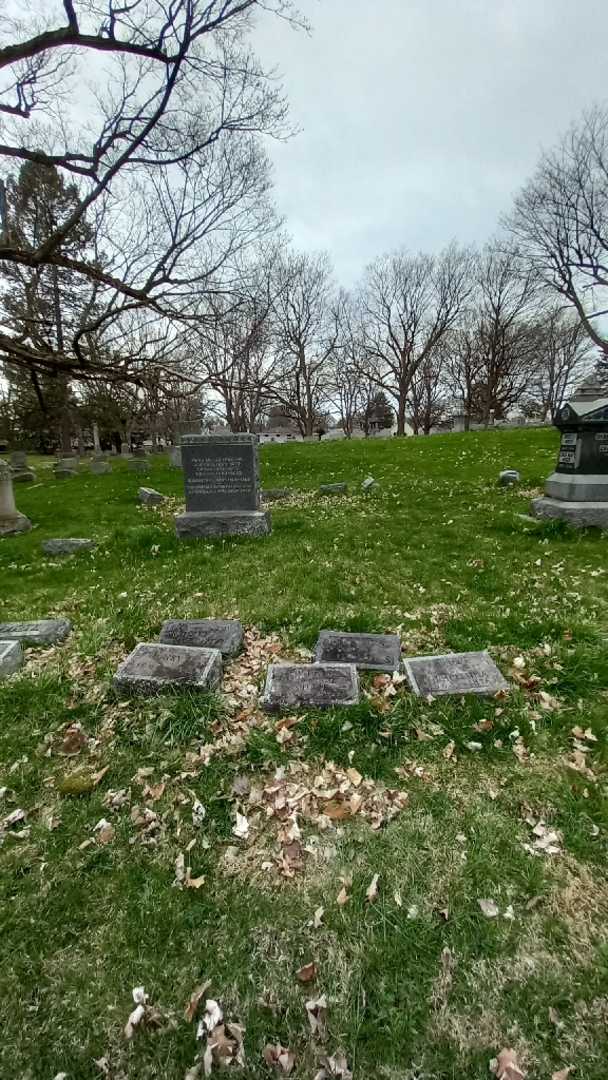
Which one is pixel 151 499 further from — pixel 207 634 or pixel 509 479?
pixel 509 479

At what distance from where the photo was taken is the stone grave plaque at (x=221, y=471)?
739 cm

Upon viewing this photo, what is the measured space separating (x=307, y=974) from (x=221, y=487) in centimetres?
652

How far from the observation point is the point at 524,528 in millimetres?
6805

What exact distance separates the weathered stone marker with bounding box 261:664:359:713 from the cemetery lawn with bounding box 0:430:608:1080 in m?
0.11

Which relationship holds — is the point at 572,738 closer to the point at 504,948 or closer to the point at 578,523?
the point at 504,948

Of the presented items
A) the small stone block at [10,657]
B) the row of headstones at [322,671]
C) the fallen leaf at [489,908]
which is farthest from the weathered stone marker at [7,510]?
the fallen leaf at [489,908]

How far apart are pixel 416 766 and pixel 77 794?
6.73 ft

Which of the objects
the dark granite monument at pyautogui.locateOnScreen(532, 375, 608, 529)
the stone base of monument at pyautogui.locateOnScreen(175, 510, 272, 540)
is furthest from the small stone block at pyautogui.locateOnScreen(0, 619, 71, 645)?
the dark granite monument at pyautogui.locateOnScreen(532, 375, 608, 529)

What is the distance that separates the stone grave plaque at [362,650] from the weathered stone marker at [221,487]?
3.84 metres

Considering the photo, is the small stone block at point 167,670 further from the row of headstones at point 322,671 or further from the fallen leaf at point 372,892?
the fallen leaf at point 372,892

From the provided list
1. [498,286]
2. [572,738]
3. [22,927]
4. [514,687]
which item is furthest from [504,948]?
[498,286]

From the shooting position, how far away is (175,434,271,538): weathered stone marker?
23.9 feet

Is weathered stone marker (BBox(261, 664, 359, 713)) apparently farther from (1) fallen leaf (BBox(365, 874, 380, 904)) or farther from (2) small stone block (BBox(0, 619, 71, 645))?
(2) small stone block (BBox(0, 619, 71, 645))

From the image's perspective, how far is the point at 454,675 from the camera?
3.22 m
